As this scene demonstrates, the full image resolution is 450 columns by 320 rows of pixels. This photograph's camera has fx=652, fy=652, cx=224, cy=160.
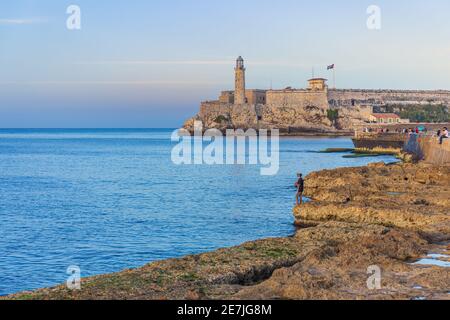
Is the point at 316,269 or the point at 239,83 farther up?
the point at 239,83

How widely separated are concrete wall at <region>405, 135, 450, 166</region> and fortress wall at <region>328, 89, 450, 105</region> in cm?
7091

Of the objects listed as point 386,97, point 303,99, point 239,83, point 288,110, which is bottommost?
point 288,110

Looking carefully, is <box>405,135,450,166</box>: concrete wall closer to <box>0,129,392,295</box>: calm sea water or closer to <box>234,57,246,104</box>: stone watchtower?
<box>0,129,392,295</box>: calm sea water

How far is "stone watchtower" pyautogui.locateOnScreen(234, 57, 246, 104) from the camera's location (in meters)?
110

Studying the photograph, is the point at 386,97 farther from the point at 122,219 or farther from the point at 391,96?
the point at 122,219

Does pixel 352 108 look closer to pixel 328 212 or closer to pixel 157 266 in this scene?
pixel 328 212

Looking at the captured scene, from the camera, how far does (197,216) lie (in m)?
22.8

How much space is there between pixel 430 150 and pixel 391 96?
9726 cm

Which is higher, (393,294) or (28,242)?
(393,294)

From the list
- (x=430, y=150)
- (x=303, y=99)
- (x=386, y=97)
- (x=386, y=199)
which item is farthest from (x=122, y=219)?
(x=386, y=97)

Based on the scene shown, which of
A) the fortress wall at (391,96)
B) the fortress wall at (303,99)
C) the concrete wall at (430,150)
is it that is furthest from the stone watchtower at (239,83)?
the concrete wall at (430,150)

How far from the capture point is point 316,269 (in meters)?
10.6

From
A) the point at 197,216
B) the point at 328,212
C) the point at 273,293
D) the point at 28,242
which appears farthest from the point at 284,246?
the point at 197,216
